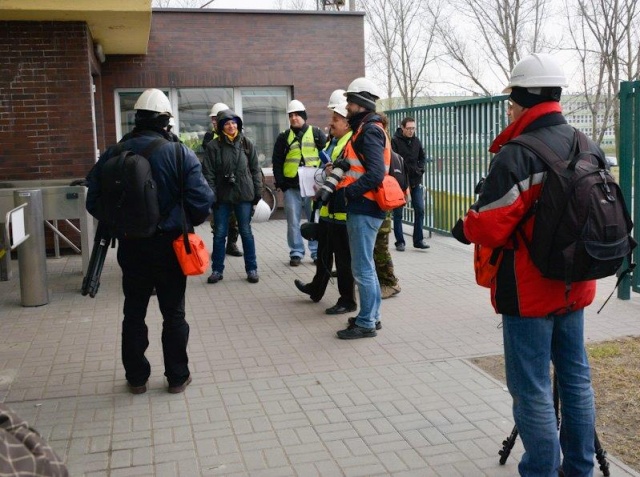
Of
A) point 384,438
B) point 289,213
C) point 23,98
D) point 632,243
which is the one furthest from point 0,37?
point 632,243

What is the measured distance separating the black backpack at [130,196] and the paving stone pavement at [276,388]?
1159mm

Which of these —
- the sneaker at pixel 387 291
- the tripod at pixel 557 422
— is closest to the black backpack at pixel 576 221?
the tripod at pixel 557 422

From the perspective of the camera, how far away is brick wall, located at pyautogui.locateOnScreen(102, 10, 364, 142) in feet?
47.9

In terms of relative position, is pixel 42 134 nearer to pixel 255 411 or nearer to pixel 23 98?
pixel 23 98

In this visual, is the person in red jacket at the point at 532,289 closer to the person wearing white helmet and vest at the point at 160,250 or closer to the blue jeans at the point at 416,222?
the person wearing white helmet and vest at the point at 160,250

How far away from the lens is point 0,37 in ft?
Answer: 34.8

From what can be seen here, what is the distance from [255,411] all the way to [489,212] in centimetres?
226

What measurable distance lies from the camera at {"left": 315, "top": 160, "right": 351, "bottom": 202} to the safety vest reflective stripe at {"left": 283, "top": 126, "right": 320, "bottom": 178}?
10.0 ft

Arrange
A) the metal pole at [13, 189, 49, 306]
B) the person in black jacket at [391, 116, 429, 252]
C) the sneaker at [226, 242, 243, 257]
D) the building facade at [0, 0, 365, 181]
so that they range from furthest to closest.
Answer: the building facade at [0, 0, 365, 181]
the person in black jacket at [391, 116, 429, 252]
the sneaker at [226, 242, 243, 257]
the metal pole at [13, 189, 49, 306]

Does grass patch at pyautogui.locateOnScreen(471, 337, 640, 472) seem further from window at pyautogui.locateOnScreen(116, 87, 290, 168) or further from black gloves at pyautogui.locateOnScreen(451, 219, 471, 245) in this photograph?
window at pyautogui.locateOnScreen(116, 87, 290, 168)

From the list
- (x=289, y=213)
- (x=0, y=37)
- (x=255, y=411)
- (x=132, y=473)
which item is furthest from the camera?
(x=0, y=37)

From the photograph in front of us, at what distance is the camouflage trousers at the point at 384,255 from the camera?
7.68 meters

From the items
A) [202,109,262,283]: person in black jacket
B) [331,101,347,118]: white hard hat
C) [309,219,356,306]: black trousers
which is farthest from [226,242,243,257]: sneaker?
[331,101,347,118]: white hard hat

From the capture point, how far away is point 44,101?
10.9 metres
